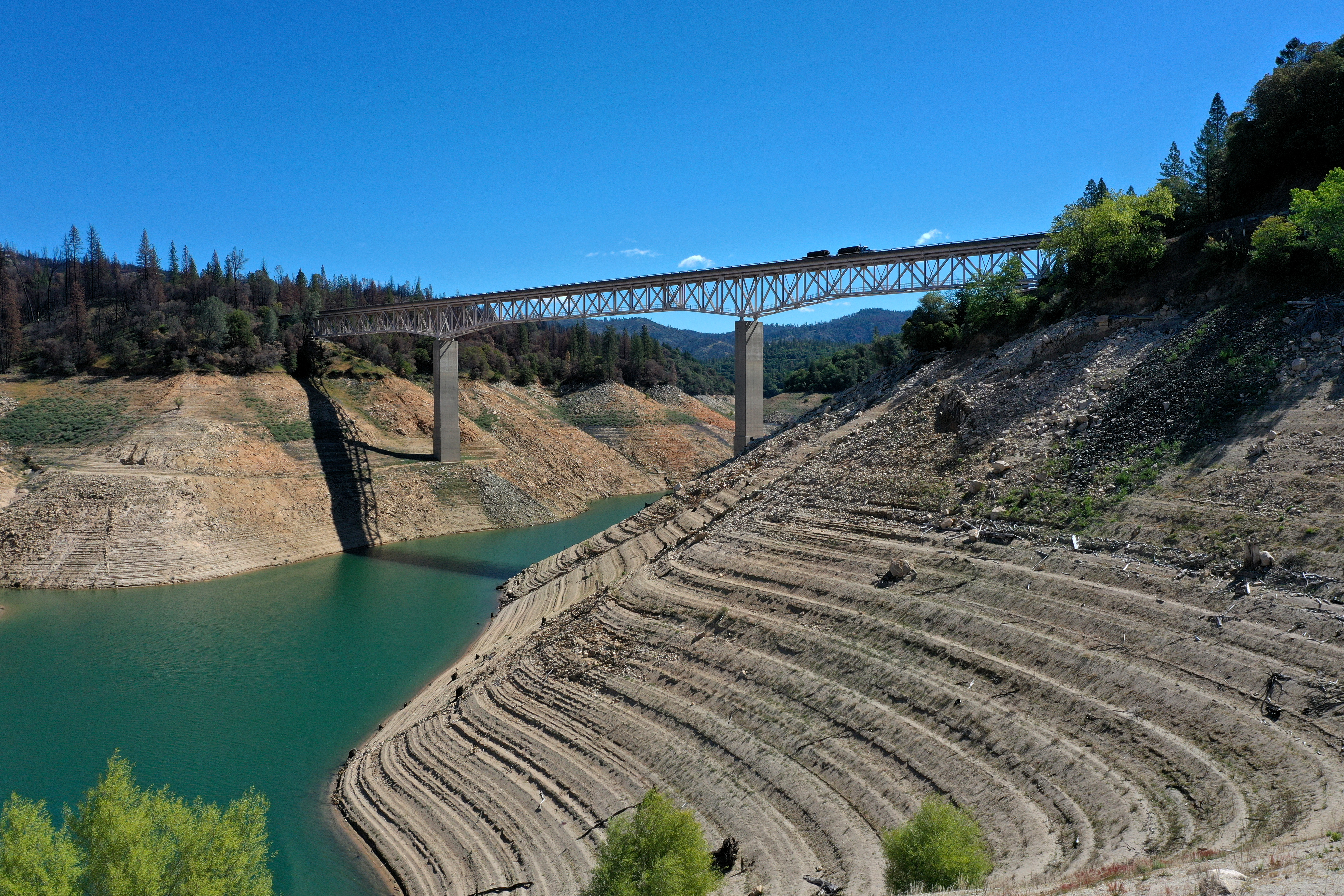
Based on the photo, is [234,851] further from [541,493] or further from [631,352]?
[631,352]

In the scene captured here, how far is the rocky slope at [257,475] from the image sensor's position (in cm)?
4044

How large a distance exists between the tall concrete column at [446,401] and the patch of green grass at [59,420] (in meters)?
20.7

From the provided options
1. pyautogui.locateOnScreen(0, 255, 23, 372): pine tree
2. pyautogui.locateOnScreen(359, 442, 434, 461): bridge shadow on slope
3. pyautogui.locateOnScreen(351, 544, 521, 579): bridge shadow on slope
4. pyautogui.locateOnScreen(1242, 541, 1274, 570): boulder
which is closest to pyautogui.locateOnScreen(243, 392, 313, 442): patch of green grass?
pyautogui.locateOnScreen(359, 442, 434, 461): bridge shadow on slope

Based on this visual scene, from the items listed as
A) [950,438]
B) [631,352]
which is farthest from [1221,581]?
[631,352]

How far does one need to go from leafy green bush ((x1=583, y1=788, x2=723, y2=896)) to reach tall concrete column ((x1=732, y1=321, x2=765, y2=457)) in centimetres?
3061

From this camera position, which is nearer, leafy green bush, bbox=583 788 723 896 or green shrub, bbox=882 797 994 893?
green shrub, bbox=882 797 994 893

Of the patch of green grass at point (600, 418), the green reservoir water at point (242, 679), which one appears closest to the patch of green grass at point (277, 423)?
the green reservoir water at point (242, 679)

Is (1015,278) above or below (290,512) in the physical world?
above

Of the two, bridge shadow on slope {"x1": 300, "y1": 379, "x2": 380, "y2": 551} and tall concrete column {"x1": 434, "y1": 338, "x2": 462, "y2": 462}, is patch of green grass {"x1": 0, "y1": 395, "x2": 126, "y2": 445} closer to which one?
bridge shadow on slope {"x1": 300, "y1": 379, "x2": 380, "y2": 551}

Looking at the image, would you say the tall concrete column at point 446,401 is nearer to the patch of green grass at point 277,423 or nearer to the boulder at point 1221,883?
the patch of green grass at point 277,423

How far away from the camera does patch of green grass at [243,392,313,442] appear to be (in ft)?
183

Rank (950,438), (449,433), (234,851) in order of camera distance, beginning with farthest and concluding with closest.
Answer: (449,433), (950,438), (234,851)

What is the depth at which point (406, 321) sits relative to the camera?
2506 inches

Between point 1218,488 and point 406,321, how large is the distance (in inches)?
2305
